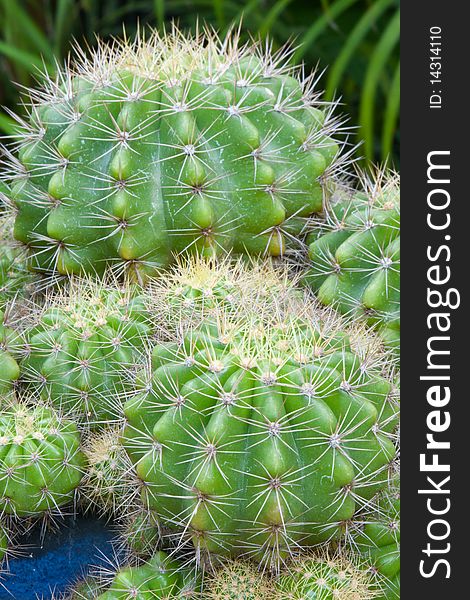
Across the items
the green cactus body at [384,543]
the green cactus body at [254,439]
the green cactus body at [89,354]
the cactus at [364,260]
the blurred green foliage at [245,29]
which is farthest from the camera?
the blurred green foliage at [245,29]

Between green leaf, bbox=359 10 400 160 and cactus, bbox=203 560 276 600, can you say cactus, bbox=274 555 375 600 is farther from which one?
green leaf, bbox=359 10 400 160

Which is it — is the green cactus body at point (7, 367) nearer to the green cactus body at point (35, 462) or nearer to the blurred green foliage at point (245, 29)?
the green cactus body at point (35, 462)

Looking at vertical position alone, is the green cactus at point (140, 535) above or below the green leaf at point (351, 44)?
below

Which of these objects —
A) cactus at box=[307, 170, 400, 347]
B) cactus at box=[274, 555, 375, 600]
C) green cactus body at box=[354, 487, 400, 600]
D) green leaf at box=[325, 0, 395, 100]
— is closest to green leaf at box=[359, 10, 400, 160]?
green leaf at box=[325, 0, 395, 100]

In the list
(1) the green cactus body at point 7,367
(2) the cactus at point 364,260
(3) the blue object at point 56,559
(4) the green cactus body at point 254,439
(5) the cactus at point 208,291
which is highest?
(2) the cactus at point 364,260

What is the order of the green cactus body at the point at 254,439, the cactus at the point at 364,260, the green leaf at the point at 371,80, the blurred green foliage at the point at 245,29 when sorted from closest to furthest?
the green cactus body at the point at 254,439 < the cactus at the point at 364,260 < the green leaf at the point at 371,80 < the blurred green foliage at the point at 245,29

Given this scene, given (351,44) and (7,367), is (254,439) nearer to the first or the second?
(7,367)

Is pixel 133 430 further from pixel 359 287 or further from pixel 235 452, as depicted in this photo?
pixel 359 287

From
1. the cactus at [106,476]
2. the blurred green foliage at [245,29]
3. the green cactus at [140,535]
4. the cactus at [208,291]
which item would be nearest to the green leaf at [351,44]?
the blurred green foliage at [245,29]
